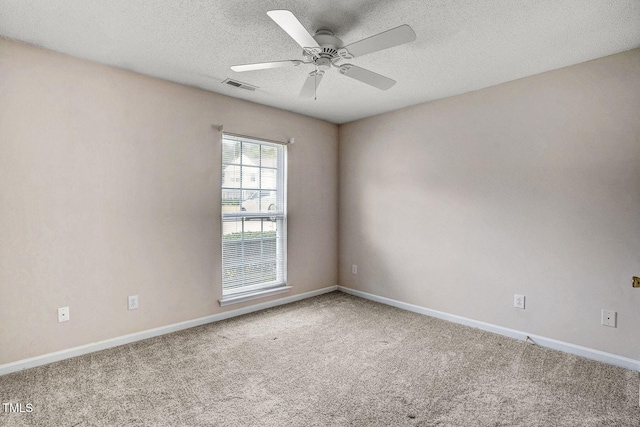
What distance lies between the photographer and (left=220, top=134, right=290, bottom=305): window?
349 centimetres

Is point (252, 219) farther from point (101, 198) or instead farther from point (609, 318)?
point (609, 318)

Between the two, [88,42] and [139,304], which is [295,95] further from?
[139,304]

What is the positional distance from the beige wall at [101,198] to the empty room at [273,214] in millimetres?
16

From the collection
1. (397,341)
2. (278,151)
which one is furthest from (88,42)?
(397,341)

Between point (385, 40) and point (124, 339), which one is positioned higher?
point (385, 40)

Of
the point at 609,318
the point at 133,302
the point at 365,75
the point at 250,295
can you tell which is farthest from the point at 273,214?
the point at 609,318

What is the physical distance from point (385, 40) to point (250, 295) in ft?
9.27

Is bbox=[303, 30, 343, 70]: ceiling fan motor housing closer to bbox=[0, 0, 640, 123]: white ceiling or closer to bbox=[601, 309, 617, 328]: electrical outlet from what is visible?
bbox=[0, 0, 640, 123]: white ceiling

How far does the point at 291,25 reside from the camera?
65.3 inches

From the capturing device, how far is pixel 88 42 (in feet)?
7.59

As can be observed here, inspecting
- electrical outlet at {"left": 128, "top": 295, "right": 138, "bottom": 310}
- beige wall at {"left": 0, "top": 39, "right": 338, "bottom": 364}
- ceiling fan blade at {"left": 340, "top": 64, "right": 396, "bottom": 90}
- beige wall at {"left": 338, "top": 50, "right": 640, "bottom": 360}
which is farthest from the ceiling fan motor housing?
electrical outlet at {"left": 128, "top": 295, "right": 138, "bottom": 310}

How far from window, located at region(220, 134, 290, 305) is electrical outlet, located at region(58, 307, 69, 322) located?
4.25 ft

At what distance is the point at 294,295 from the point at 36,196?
2.69 metres

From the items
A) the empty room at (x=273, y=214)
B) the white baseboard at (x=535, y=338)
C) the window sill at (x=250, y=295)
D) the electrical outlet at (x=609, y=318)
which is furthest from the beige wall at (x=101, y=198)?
the electrical outlet at (x=609, y=318)
